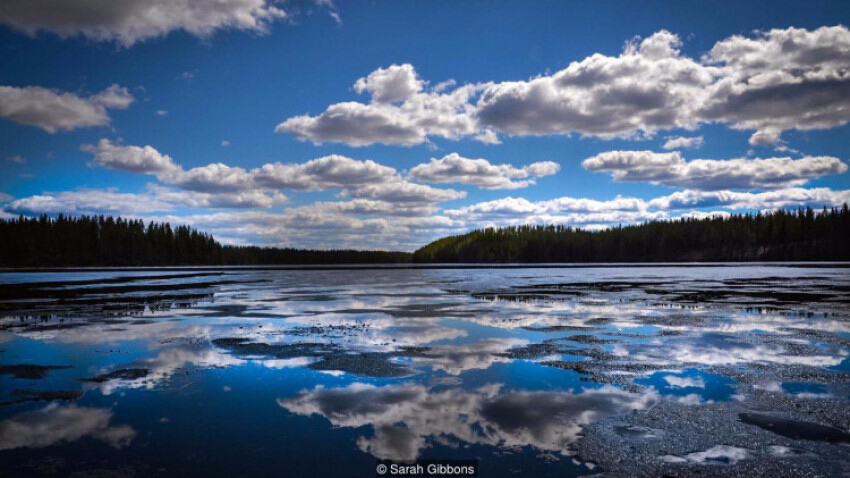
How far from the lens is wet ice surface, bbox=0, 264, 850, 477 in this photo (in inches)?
253

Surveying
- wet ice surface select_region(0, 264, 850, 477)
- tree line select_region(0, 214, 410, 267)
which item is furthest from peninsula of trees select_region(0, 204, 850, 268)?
wet ice surface select_region(0, 264, 850, 477)

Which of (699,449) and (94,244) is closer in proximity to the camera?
(699,449)

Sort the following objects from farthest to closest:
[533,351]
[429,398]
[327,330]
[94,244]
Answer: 1. [94,244]
2. [327,330]
3. [533,351]
4. [429,398]

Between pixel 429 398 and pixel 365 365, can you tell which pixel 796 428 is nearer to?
pixel 429 398

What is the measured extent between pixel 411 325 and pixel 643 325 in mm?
8285

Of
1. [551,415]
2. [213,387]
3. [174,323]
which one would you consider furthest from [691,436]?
[174,323]

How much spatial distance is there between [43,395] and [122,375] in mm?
1580

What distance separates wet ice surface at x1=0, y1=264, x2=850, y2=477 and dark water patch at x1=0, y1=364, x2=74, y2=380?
3.4 inches

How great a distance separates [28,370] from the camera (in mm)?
11758

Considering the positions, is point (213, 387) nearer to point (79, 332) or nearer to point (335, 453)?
point (335, 453)

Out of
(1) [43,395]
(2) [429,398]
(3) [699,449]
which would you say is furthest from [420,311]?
(3) [699,449]

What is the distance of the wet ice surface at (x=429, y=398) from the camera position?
253 inches

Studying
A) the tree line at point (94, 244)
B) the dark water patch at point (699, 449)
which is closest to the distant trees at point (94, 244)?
the tree line at point (94, 244)

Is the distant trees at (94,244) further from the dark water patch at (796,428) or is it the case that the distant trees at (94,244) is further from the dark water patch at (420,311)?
the dark water patch at (796,428)
